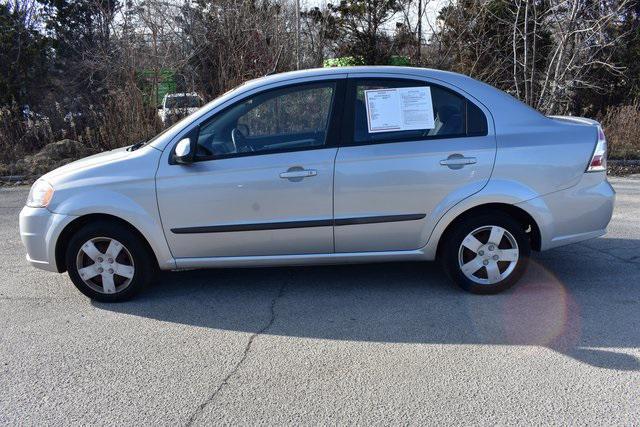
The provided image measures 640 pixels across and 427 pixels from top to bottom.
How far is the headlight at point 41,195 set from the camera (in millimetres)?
4207

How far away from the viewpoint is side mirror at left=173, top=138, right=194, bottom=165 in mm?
4043

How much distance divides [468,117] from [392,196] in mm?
865

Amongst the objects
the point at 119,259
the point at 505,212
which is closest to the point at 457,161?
the point at 505,212

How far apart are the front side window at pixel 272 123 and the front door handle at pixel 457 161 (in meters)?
0.95

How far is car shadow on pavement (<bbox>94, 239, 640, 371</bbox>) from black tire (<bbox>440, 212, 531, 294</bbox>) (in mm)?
95

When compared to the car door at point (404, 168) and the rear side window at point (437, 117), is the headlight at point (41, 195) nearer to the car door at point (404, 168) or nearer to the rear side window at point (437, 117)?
the car door at point (404, 168)

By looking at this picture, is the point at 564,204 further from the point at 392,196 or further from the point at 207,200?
the point at 207,200

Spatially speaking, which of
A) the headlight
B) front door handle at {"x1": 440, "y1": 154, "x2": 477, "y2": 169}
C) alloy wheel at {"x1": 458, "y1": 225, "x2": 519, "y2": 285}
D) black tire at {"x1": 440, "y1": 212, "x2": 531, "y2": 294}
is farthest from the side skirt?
the headlight


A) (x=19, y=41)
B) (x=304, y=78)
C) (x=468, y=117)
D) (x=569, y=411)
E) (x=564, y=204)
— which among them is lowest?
(x=569, y=411)

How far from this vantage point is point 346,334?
12.3 ft

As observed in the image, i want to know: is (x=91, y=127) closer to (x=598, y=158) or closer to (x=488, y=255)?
(x=488, y=255)

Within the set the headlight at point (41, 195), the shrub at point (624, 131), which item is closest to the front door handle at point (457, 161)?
the headlight at point (41, 195)

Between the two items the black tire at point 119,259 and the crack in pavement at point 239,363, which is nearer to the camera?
the crack in pavement at point 239,363

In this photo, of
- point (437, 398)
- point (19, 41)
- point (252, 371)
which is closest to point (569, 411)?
point (437, 398)
